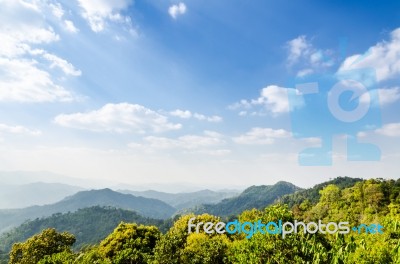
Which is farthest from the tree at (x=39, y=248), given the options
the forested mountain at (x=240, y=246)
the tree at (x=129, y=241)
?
the tree at (x=129, y=241)

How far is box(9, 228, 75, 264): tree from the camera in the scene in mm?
49094

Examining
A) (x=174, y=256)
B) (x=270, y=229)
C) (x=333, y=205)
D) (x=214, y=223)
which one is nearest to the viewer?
(x=270, y=229)

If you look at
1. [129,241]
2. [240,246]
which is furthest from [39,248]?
[240,246]

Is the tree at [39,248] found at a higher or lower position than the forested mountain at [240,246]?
lower

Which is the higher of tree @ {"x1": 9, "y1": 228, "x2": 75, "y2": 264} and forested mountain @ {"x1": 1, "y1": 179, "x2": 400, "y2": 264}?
forested mountain @ {"x1": 1, "y1": 179, "x2": 400, "y2": 264}

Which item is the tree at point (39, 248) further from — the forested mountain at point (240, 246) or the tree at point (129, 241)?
the tree at point (129, 241)

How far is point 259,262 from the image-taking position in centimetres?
2325

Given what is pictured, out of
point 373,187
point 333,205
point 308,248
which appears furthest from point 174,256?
point 333,205

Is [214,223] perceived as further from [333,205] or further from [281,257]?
[333,205]

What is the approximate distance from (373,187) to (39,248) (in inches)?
3076

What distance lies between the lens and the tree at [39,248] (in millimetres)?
49094

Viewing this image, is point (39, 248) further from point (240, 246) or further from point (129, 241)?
point (240, 246)

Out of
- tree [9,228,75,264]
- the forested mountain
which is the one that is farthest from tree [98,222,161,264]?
tree [9,228,75,264]

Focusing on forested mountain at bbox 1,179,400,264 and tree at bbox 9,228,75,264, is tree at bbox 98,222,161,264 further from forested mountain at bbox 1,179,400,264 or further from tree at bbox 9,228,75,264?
tree at bbox 9,228,75,264
